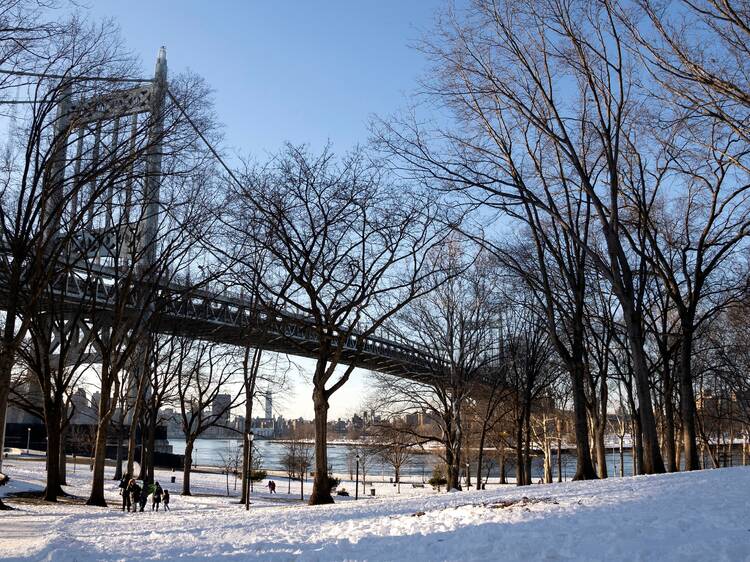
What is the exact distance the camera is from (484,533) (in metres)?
7.04

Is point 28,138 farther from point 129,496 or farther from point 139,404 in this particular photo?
point 139,404

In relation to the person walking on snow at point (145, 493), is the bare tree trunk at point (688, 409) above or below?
above

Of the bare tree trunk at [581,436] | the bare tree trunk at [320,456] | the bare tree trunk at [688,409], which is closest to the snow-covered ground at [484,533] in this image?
the bare tree trunk at [581,436]

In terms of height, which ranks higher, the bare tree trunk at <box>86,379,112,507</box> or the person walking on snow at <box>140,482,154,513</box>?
the bare tree trunk at <box>86,379,112,507</box>

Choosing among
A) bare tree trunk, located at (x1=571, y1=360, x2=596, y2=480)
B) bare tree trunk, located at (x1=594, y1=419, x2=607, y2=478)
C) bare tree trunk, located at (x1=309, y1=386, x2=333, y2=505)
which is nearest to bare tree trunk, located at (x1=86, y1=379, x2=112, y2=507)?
bare tree trunk, located at (x1=309, y1=386, x2=333, y2=505)

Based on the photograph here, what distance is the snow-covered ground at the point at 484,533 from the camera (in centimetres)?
604

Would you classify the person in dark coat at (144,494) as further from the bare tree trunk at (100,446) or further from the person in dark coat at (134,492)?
the bare tree trunk at (100,446)

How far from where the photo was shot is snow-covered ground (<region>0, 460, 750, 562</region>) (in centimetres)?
604

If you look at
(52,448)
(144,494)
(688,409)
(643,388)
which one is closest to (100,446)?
(52,448)

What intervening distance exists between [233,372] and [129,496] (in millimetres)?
12880

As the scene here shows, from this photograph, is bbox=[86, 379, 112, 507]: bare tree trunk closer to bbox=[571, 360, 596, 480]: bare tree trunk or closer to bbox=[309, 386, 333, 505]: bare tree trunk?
bbox=[309, 386, 333, 505]: bare tree trunk

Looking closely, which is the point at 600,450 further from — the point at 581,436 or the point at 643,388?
the point at 643,388

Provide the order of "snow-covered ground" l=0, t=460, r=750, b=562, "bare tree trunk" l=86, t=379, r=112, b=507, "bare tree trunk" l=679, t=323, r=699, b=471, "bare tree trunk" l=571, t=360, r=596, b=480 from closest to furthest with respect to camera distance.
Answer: "snow-covered ground" l=0, t=460, r=750, b=562
"bare tree trunk" l=571, t=360, r=596, b=480
"bare tree trunk" l=679, t=323, r=699, b=471
"bare tree trunk" l=86, t=379, r=112, b=507

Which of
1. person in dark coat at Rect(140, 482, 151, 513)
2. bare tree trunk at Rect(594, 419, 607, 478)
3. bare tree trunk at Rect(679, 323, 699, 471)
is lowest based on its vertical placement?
person in dark coat at Rect(140, 482, 151, 513)
